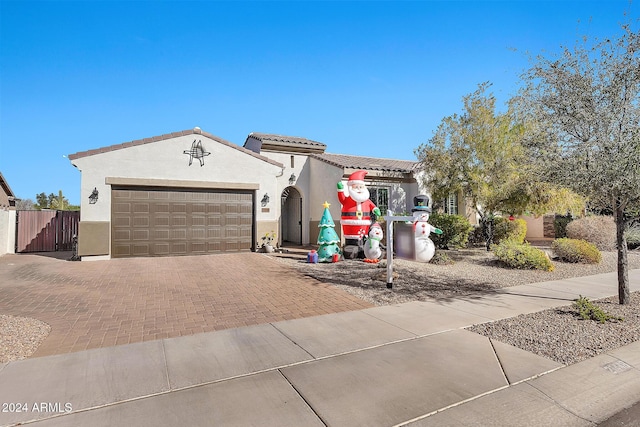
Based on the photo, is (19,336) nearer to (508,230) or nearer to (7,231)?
(7,231)

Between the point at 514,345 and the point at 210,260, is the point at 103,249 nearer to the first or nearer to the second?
the point at 210,260

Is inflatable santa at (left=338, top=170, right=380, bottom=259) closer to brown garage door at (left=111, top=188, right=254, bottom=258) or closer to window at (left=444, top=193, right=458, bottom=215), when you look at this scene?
brown garage door at (left=111, top=188, right=254, bottom=258)

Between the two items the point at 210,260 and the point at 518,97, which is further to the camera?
the point at 210,260

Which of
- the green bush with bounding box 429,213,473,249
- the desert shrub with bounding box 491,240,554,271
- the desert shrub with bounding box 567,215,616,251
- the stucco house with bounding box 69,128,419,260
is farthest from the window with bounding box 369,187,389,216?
the desert shrub with bounding box 567,215,616,251

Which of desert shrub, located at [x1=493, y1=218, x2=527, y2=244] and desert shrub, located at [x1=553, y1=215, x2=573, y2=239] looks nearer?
desert shrub, located at [x1=493, y1=218, x2=527, y2=244]

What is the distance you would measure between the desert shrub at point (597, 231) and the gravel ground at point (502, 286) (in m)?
1.67

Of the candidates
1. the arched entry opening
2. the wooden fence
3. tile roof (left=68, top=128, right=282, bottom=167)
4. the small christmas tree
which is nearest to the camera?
the small christmas tree

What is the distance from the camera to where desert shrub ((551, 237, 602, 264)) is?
12.4 metres

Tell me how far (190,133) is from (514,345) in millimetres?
13001

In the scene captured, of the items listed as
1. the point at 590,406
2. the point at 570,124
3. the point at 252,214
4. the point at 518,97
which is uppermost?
the point at 518,97

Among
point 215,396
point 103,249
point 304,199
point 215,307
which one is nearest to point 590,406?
point 215,396

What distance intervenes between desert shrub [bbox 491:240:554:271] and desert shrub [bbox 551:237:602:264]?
76.0 inches

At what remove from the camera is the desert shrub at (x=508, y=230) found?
55.0ft

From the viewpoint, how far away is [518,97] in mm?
7539
